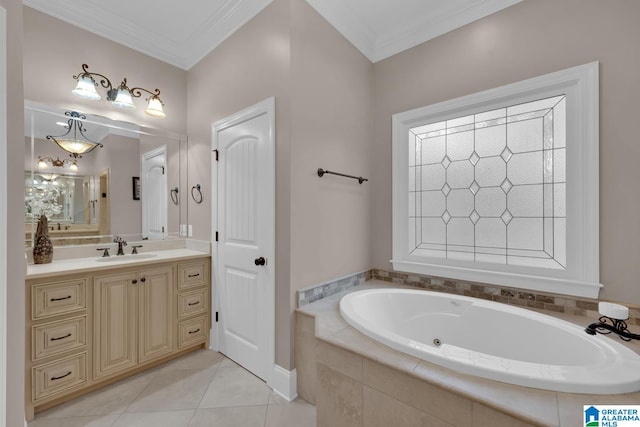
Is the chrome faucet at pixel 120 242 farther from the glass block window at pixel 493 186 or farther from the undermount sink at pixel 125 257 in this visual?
the glass block window at pixel 493 186

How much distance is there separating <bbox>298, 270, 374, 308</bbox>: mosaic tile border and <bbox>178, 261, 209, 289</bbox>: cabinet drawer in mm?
1093

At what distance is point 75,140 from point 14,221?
1384 millimetres

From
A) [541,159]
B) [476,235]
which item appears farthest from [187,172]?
[541,159]

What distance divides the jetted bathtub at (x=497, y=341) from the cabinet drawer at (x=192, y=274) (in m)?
1.39

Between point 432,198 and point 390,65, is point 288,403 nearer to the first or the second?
Answer: point 432,198

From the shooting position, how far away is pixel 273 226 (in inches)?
74.3

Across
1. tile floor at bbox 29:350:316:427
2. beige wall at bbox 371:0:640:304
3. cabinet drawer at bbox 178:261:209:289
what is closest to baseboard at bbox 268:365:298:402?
tile floor at bbox 29:350:316:427

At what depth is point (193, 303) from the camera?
2.38 m

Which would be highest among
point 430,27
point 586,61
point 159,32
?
point 159,32

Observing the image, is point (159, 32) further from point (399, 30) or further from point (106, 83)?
point (399, 30)

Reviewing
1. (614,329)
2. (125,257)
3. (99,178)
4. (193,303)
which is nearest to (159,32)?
(99,178)

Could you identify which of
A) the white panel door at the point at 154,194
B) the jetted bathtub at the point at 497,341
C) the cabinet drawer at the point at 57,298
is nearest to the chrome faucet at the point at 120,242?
the white panel door at the point at 154,194

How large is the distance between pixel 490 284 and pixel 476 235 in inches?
14.6

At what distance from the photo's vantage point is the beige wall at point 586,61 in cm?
151
